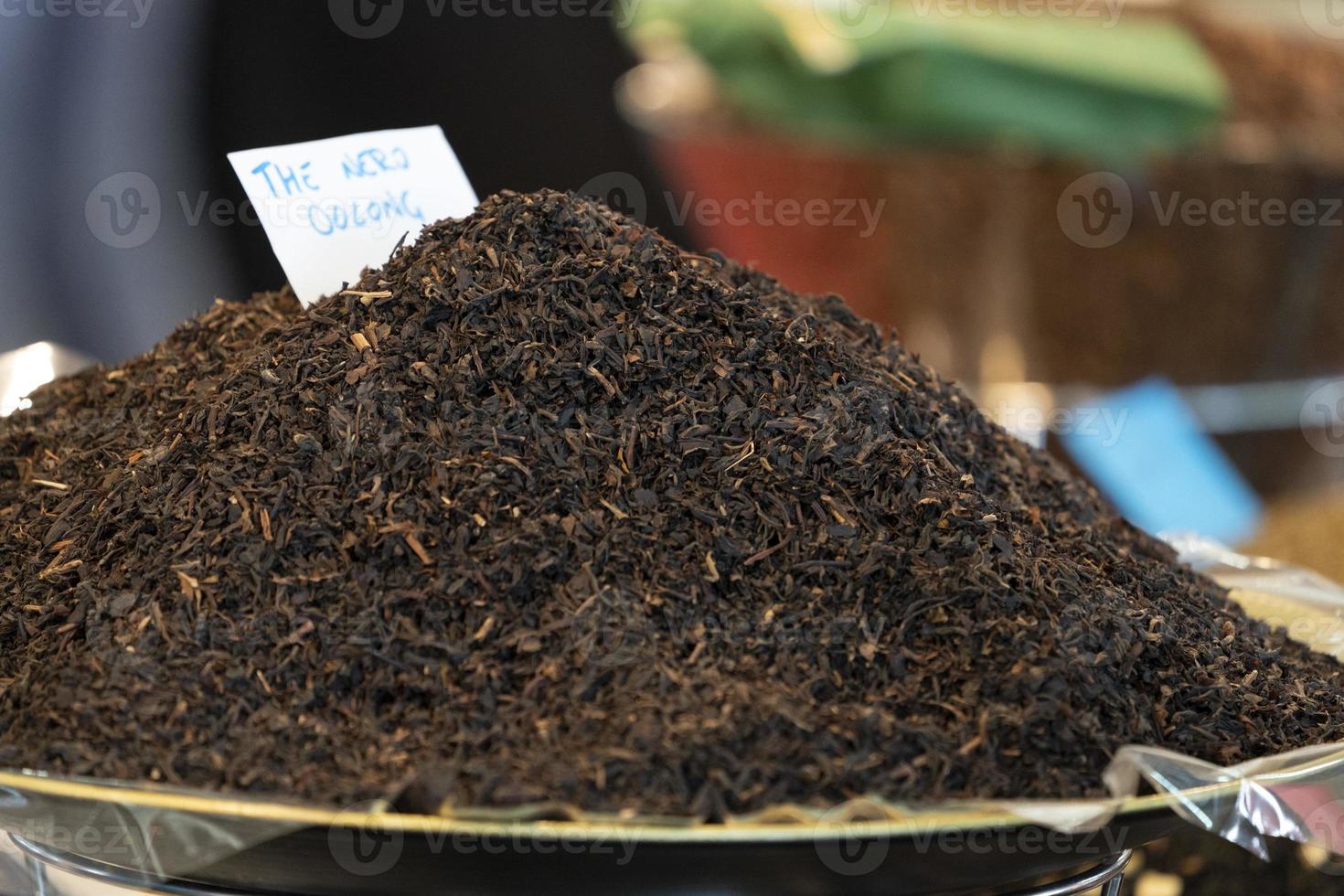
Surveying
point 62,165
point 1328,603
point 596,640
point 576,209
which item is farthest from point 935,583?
point 62,165

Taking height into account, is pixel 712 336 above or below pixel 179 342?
below

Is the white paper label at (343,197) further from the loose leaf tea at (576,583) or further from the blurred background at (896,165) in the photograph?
the blurred background at (896,165)

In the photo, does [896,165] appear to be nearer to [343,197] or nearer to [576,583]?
[343,197]

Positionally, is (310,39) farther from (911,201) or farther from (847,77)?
(911,201)

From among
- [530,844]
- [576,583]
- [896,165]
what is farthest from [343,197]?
[896,165]

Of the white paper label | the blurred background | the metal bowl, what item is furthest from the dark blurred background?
the metal bowl

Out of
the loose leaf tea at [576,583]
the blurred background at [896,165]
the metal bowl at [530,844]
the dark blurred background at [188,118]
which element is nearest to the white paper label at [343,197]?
the loose leaf tea at [576,583]

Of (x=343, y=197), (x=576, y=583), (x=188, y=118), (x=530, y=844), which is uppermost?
(x=188, y=118)
